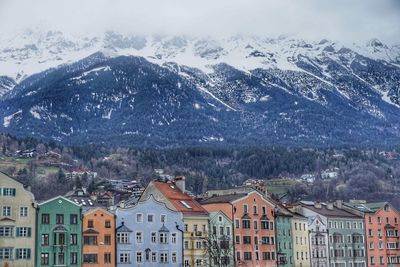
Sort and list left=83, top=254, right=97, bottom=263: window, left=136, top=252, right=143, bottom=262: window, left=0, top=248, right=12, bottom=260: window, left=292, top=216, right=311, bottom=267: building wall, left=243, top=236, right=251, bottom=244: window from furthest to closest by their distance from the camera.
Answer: left=292, top=216, right=311, bottom=267: building wall, left=243, top=236, right=251, bottom=244: window, left=136, top=252, right=143, bottom=262: window, left=83, top=254, right=97, bottom=263: window, left=0, top=248, right=12, bottom=260: window

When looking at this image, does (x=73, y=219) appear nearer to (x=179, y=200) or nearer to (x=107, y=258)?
(x=107, y=258)

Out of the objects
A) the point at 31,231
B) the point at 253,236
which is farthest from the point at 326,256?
the point at 31,231

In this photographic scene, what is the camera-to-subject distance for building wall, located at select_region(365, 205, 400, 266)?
521 feet

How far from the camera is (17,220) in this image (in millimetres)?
108125

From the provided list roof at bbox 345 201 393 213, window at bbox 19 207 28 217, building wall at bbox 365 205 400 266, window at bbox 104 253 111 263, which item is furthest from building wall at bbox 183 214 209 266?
roof at bbox 345 201 393 213

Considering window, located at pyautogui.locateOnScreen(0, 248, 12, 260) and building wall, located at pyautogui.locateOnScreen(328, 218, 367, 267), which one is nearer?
window, located at pyautogui.locateOnScreen(0, 248, 12, 260)

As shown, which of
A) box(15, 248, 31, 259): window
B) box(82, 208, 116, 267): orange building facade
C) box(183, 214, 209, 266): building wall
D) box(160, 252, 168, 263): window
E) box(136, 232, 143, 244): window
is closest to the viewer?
box(15, 248, 31, 259): window

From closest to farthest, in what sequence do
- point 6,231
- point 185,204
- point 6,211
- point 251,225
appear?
point 6,231
point 6,211
point 185,204
point 251,225

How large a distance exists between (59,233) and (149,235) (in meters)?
15.0

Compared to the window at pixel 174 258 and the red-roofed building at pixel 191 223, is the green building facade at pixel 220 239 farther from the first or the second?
the window at pixel 174 258

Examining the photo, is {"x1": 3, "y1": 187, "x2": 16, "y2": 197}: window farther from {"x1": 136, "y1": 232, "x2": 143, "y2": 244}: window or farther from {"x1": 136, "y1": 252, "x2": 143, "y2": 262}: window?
{"x1": 136, "y1": 252, "x2": 143, "y2": 262}: window

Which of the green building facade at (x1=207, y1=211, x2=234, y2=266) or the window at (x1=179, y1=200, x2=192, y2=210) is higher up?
the window at (x1=179, y1=200, x2=192, y2=210)

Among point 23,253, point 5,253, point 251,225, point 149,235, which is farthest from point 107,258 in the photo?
point 251,225

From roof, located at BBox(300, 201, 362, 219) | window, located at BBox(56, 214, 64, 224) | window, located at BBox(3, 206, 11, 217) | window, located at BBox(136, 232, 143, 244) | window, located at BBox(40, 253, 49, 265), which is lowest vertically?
window, located at BBox(40, 253, 49, 265)
